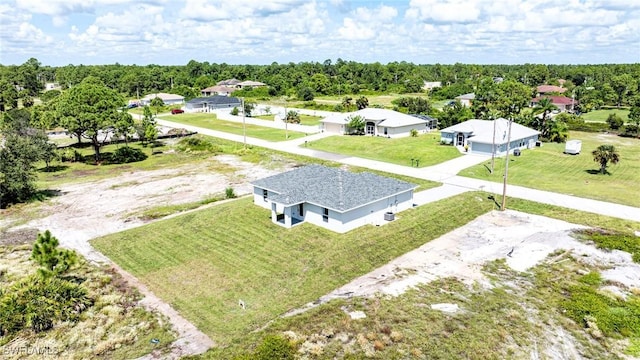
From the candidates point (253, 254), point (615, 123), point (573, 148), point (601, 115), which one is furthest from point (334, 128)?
point (601, 115)

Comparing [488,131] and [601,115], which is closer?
[488,131]

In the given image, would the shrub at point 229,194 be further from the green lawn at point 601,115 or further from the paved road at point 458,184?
the green lawn at point 601,115

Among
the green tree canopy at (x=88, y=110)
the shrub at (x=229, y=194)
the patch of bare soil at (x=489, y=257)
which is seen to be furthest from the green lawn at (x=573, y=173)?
the green tree canopy at (x=88, y=110)

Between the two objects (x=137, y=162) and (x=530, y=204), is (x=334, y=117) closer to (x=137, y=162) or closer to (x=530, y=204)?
(x=137, y=162)

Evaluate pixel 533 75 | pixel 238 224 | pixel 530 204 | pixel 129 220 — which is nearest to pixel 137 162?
pixel 129 220

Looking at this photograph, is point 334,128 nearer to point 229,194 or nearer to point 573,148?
point 573,148

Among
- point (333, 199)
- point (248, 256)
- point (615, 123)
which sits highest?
point (615, 123)
